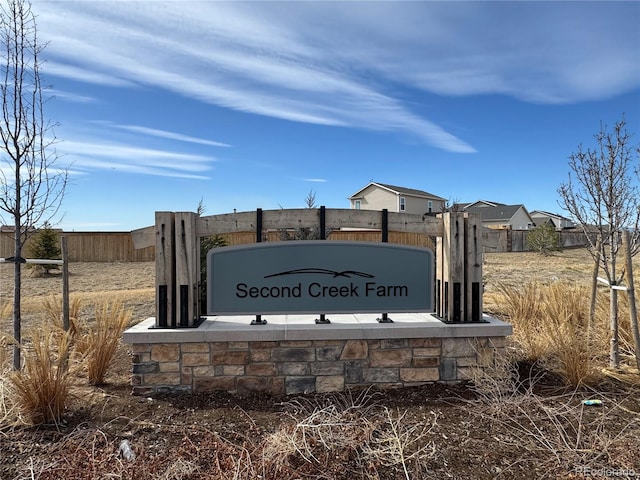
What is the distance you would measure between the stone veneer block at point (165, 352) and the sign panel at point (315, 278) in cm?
48

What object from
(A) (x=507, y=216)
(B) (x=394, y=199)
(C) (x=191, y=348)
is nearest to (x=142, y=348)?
(C) (x=191, y=348)

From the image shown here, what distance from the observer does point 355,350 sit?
4016mm

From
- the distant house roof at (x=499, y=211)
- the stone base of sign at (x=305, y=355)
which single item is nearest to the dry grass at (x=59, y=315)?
the stone base of sign at (x=305, y=355)

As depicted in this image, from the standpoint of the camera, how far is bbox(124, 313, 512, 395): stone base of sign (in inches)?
153

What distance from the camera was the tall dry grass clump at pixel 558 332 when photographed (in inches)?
159

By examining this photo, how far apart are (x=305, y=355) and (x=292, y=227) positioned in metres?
1.29

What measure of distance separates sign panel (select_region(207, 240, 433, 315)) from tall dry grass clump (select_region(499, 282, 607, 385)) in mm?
1324

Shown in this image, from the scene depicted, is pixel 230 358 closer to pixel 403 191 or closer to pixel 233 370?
pixel 233 370

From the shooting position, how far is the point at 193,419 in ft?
11.1

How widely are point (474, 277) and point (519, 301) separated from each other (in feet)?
7.27

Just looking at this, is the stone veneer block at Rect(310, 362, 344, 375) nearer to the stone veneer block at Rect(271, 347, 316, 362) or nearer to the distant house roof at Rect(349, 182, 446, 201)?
the stone veneer block at Rect(271, 347, 316, 362)

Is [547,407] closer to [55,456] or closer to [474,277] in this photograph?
[474,277]

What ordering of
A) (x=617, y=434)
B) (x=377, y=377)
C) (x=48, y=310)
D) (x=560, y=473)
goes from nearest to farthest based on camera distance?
(x=560, y=473), (x=617, y=434), (x=377, y=377), (x=48, y=310)

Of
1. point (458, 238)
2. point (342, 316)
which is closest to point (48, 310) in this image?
point (342, 316)
